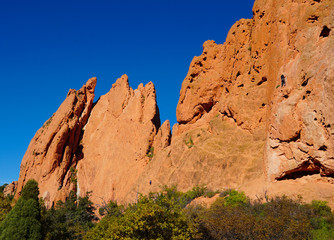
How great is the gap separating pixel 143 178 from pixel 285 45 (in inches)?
933

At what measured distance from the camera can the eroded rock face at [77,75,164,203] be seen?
42.2 m

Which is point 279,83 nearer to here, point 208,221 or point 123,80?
point 208,221

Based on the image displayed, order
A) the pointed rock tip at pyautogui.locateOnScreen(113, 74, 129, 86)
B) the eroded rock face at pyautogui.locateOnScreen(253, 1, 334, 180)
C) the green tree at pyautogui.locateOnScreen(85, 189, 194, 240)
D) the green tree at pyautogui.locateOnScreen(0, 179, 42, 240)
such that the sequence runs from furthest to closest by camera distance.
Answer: the pointed rock tip at pyautogui.locateOnScreen(113, 74, 129, 86) → the green tree at pyautogui.locateOnScreen(0, 179, 42, 240) → the eroded rock face at pyautogui.locateOnScreen(253, 1, 334, 180) → the green tree at pyautogui.locateOnScreen(85, 189, 194, 240)

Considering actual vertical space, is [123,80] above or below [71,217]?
above

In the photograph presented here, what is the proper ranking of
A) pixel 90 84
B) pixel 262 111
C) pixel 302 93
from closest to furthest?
pixel 302 93, pixel 262 111, pixel 90 84

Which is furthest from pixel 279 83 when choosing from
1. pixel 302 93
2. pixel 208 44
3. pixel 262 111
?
pixel 208 44

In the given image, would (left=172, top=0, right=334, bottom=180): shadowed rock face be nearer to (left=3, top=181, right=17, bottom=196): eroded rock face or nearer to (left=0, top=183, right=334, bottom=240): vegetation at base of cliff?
(left=0, top=183, right=334, bottom=240): vegetation at base of cliff

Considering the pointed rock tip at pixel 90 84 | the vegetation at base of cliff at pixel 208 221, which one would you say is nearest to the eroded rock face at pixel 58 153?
the pointed rock tip at pixel 90 84

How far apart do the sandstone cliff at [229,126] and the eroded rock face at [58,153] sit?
0.18 metres

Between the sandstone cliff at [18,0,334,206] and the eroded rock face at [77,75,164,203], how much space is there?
19 centimetres

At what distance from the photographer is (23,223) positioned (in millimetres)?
19766

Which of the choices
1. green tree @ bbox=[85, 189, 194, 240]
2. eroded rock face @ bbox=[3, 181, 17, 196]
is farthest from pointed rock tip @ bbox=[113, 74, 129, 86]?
green tree @ bbox=[85, 189, 194, 240]

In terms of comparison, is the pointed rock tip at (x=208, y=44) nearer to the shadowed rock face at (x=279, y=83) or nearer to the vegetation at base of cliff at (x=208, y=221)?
the shadowed rock face at (x=279, y=83)

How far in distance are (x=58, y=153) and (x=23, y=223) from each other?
26.5 m
